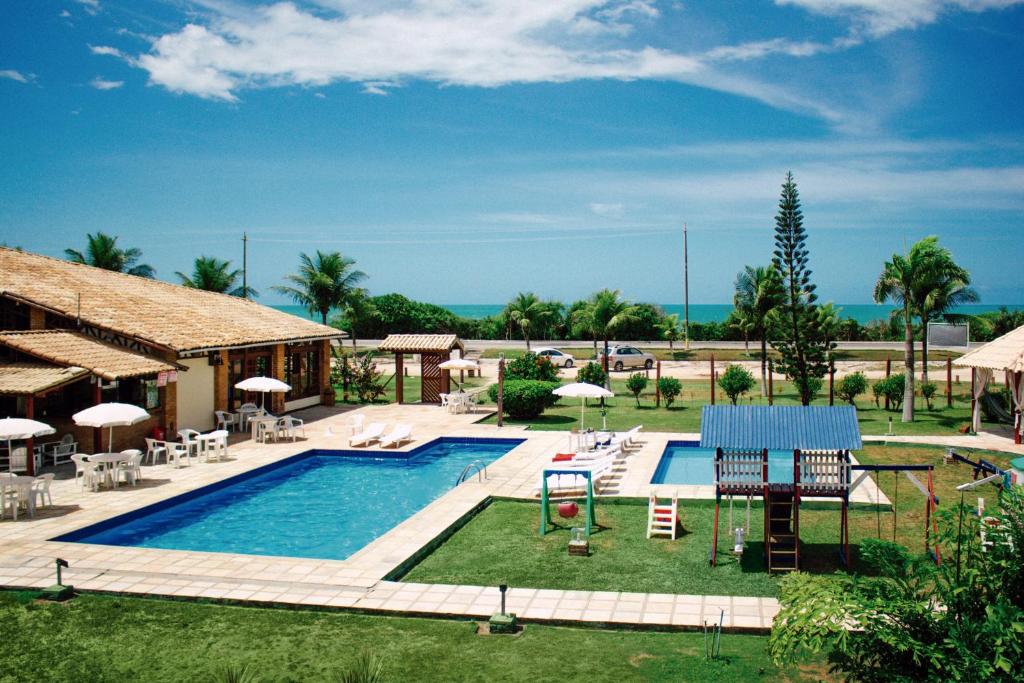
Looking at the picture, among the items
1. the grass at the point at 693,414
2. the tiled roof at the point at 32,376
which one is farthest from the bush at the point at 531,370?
the tiled roof at the point at 32,376

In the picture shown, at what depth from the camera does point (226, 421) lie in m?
21.4

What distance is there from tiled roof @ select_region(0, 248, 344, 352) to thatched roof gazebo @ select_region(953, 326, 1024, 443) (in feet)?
60.7

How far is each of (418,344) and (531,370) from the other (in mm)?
3809

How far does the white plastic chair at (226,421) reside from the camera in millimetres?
21141

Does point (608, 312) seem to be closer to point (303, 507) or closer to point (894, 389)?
point (894, 389)

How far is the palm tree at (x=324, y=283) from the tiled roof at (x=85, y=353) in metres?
24.2

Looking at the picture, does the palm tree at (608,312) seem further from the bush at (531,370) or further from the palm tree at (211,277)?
the palm tree at (211,277)

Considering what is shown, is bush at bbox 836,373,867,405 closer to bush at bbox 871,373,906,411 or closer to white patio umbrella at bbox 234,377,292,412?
bush at bbox 871,373,906,411

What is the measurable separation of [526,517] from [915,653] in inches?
330

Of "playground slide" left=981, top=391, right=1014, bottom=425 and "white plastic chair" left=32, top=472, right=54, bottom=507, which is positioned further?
"playground slide" left=981, top=391, right=1014, bottom=425

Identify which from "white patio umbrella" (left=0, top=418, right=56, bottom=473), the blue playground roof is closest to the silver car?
"white patio umbrella" (left=0, top=418, right=56, bottom=473)

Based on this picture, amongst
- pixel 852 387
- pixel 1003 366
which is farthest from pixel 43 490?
pixel 852 387

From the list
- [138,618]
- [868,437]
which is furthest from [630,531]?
[868,437]

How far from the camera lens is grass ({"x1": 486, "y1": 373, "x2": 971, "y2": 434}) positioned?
21.9m
